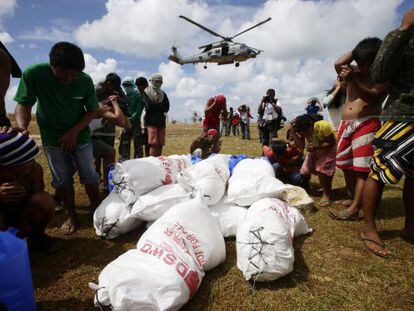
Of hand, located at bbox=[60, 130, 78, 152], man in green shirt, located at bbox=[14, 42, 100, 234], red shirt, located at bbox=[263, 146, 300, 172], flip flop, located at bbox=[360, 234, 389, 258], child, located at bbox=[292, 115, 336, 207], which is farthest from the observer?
red shirt, located at bbox=[263, 146, 300, 172]

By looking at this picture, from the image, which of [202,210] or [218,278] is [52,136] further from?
[218,278]

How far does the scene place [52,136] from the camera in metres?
2.51

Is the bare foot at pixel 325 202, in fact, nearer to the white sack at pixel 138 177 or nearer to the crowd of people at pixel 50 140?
the white sack at pixel 138 177

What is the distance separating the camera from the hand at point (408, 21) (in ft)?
6.27

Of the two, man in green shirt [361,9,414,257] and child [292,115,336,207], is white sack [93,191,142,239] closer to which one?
man in green shirt [361,9,414,257]

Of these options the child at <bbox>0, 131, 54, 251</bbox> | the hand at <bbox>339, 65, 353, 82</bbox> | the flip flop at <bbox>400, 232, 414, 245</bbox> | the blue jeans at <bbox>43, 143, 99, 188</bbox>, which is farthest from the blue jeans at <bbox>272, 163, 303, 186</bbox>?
the child at <bbox>0, 131, 54, 251</bbox>

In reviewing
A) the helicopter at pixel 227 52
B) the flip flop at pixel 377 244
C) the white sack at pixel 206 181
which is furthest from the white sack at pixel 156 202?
the helicopter at pixel 227 52

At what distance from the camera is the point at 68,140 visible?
2.46 metres

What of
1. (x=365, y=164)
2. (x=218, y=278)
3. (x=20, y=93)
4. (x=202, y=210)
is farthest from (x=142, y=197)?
(x=365, y=164)

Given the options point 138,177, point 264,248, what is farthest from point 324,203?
point 138,177

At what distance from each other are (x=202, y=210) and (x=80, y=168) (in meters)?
1.38

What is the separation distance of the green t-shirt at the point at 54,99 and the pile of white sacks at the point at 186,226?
64 cm

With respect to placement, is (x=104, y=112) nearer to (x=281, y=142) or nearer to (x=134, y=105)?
(x=134, y=105)

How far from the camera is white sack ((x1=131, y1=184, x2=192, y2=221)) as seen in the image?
2357 mm
